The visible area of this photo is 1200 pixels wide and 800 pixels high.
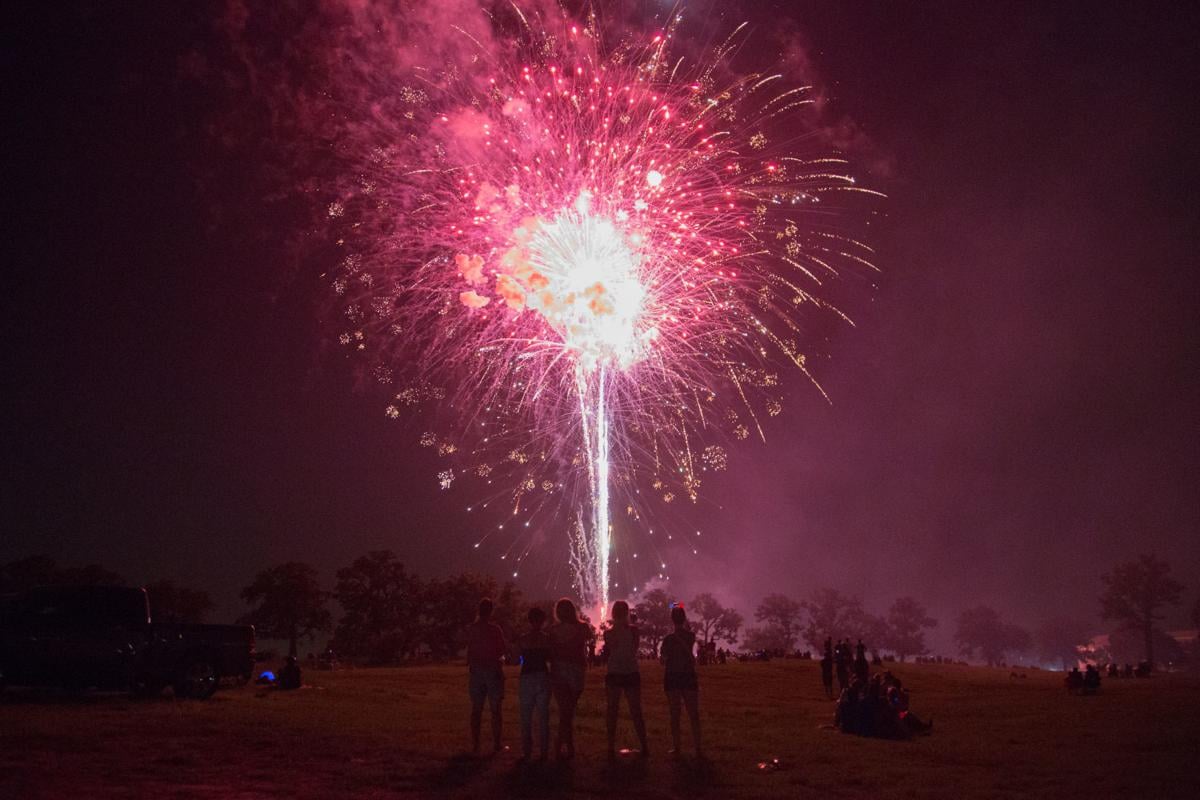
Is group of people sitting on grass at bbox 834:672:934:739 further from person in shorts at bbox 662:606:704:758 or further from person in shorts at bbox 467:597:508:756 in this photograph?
person in shorts at bbox 467:597:508:756

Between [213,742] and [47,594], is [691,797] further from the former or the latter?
[47,594]

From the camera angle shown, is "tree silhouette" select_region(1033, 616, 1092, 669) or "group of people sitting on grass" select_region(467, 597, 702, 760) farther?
"tree silhouette" select_region(1033, 616, 1092, 669)

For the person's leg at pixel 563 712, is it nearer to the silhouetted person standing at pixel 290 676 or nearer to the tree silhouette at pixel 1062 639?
the silhouetted person standing at pixel 290 676

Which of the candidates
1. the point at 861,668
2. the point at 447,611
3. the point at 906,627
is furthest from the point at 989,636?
the point at 861,668

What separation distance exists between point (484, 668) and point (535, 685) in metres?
0.81

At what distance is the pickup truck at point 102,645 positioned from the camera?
52.7ft

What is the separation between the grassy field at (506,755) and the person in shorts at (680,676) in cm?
50

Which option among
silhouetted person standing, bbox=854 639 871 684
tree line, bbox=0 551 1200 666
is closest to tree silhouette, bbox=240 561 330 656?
tree line, bbox=0 551 1200 666

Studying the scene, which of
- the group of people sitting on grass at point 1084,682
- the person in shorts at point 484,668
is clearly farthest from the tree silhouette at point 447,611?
the person in shorts at point 484,668

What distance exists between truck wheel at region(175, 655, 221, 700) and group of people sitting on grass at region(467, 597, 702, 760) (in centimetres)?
896

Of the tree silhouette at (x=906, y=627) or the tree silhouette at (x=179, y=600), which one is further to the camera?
the tree silhouette at (x=906, y=627)

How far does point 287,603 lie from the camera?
67.2m

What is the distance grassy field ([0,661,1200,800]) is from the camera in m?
9.34

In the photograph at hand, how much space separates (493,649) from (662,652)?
7.58 feet
